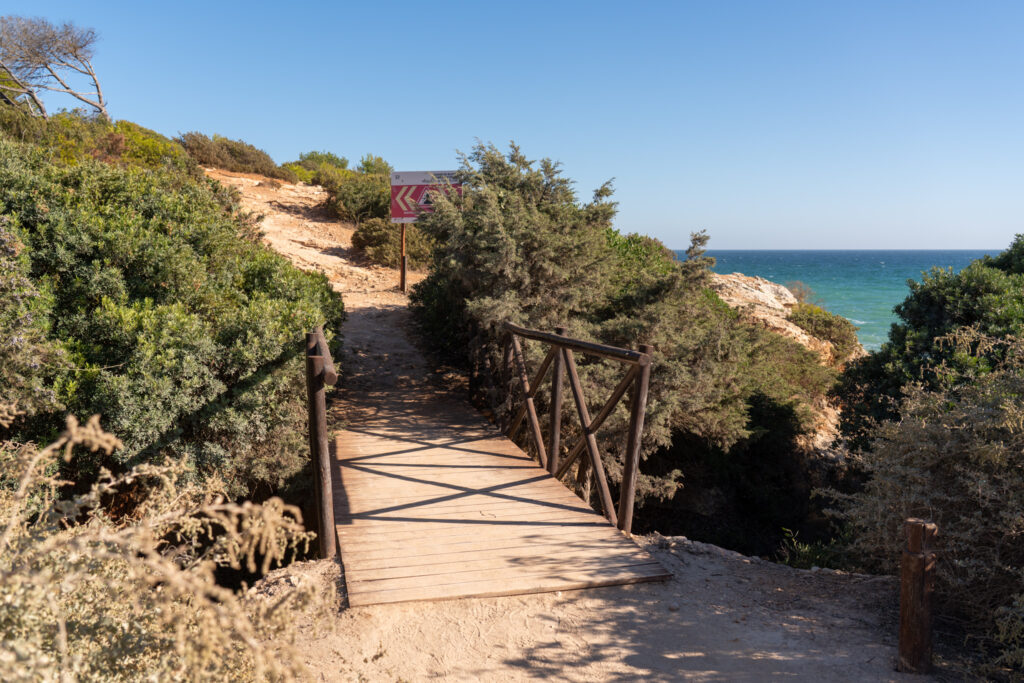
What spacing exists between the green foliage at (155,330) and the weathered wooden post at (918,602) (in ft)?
15.1

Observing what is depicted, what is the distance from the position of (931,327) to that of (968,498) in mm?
4712

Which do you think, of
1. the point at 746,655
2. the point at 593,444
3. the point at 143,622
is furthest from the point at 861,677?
the point at 143,622

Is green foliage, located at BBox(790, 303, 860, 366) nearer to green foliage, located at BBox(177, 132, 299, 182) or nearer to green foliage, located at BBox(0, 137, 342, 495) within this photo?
A: green foliage, located at BBox(0, 137, 342, 495)

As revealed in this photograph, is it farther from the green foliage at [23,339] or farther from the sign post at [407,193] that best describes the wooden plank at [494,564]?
the sign post at [407,193]

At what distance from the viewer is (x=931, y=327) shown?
7.32 m

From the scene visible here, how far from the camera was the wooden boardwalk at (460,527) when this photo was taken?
3.67m

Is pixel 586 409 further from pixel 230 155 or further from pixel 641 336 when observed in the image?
pixel 230 155

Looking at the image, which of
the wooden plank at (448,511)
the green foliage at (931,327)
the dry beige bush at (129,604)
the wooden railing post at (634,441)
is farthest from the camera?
the green foliage at (931,327)

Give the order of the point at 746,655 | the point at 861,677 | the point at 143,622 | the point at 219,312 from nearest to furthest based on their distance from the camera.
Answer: the point at 143,622 < the point at 861,677 < the point at 746,655 < the point at 219,312

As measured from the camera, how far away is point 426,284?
10031 mm

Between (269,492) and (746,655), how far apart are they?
4.36 m

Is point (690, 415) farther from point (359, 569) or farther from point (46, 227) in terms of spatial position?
point (46, 227)

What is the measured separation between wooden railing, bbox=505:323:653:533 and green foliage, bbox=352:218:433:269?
10.1 m

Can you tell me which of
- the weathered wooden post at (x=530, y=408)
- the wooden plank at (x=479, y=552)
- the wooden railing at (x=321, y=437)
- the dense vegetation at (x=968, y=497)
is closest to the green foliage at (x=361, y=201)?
the weathered wooden post at (x=530, y=408)
